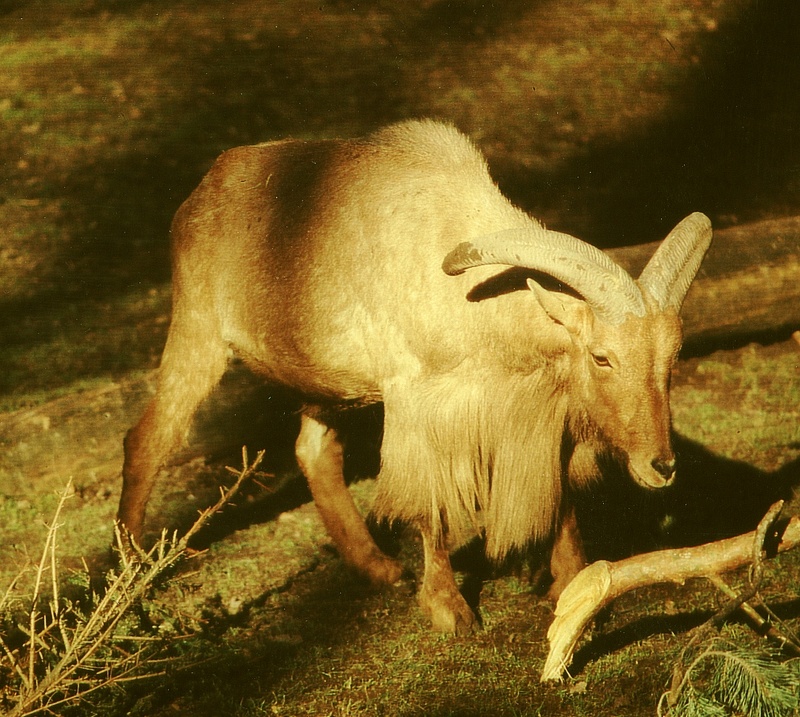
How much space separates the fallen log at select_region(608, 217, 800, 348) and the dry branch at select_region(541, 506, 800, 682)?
11.9 feet

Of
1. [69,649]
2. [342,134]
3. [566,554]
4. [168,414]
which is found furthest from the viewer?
[342,134]

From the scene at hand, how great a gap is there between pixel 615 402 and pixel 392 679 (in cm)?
161

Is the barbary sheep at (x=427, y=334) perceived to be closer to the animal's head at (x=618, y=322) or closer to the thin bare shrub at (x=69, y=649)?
the animal's head at (x=618, y=322)

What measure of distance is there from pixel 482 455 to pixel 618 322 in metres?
1.05

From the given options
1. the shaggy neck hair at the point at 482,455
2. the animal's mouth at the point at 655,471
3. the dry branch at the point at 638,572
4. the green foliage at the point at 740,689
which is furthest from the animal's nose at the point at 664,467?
the green foliage at the point at 740,689

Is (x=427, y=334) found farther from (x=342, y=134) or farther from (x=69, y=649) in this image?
(x=342, y=134)

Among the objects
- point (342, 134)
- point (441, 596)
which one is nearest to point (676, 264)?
point (441, 596)

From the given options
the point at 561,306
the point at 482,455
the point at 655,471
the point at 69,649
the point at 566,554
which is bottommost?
the point at 566,554

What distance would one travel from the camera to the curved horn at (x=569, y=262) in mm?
4008

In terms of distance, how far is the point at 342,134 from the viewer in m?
12.0

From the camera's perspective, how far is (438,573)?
489cm

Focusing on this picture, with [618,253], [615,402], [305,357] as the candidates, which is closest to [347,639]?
[305,357]

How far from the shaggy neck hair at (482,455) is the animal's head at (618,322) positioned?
341 mm

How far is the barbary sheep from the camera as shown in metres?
4.15
